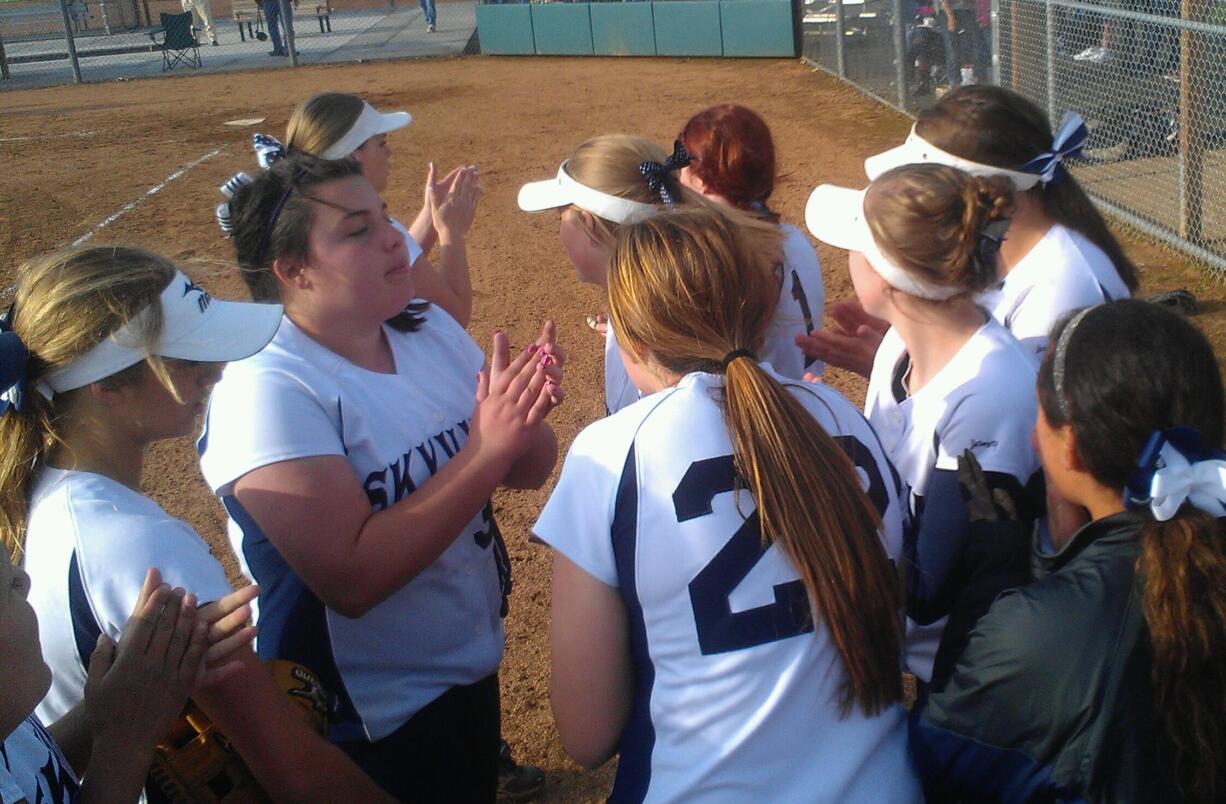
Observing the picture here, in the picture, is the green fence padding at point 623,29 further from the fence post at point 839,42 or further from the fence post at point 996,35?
the fence post at point 996,35

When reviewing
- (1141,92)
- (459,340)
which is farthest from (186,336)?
(1141,92)

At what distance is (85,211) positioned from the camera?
1127cm

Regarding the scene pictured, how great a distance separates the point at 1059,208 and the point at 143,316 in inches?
100

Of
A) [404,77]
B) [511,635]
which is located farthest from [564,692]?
[404,77]

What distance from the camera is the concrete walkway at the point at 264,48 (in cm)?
2333

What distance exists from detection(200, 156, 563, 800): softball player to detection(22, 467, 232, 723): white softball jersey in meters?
0.32

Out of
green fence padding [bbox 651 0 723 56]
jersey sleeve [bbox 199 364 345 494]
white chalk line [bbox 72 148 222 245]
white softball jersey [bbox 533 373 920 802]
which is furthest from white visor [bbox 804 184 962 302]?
green fence padding [bbox 651 0 723 56]

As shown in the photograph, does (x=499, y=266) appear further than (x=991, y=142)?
Yes

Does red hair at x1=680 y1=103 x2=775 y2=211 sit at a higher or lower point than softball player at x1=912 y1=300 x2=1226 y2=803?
higher

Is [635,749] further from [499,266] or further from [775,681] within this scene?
[499,266]

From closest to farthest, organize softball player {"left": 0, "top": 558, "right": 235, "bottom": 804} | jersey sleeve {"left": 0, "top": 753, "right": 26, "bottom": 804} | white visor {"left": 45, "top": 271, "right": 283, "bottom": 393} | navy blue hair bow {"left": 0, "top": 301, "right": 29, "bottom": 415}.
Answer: jersey sleeve {"left": 0, "top": 753, "right": 26, "bottom": 804} → softball player {"left": 0, "top": 558, "right": 235, "bottom": 804} → navy blue hair bow {"left": 0, "top": 301, "right": 29, "bottom": 415} → white visor {"left": 45, "top": 271, "right": 283, "bottom": 393}

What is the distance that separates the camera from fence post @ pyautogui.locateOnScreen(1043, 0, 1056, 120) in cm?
815

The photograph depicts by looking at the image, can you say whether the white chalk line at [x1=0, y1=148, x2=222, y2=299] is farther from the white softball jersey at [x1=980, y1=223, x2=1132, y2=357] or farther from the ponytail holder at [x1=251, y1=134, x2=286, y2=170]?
the white softball jersey at [x1=980, y1=223, x2=1132, y2=357]

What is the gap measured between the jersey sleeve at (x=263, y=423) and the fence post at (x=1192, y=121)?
6679 millimetres
